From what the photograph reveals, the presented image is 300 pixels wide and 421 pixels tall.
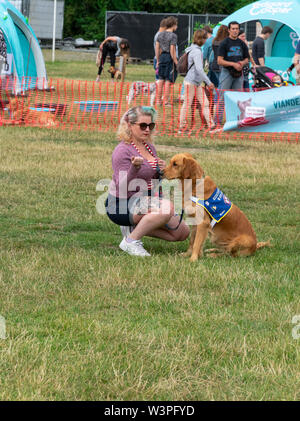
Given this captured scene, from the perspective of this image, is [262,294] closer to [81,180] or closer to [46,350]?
[46,350]

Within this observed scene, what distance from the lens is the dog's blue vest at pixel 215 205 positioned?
6152 millimetres

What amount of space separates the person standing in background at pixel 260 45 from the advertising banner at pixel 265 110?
14.0 feet

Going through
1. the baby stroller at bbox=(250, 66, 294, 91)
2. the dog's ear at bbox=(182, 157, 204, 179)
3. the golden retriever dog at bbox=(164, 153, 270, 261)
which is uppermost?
the baby stroller at bbox=(250, 66, 294, 91)

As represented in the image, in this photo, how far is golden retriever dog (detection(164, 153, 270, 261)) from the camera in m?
6.19

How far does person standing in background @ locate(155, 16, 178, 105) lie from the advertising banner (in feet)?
10.8

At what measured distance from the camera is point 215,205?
616 cm

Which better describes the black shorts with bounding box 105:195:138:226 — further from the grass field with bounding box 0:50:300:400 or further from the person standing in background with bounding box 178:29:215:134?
the person standing in background with bounding box 178:29:215:134

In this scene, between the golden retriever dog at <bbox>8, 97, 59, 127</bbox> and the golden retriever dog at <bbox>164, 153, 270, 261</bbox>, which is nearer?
the golden retriever dog at <bbox>164, 153, 270, 261</bbox>

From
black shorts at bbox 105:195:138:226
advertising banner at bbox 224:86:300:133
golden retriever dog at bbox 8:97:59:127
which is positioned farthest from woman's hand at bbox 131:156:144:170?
golden retriever dog at bbox 8:97:59:127

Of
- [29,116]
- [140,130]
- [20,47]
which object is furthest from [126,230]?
[20,47]

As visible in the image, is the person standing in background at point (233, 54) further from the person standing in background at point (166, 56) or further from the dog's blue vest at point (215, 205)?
the dog's blue vest at point (215, 205)

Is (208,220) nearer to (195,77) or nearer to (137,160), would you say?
(137,160)
